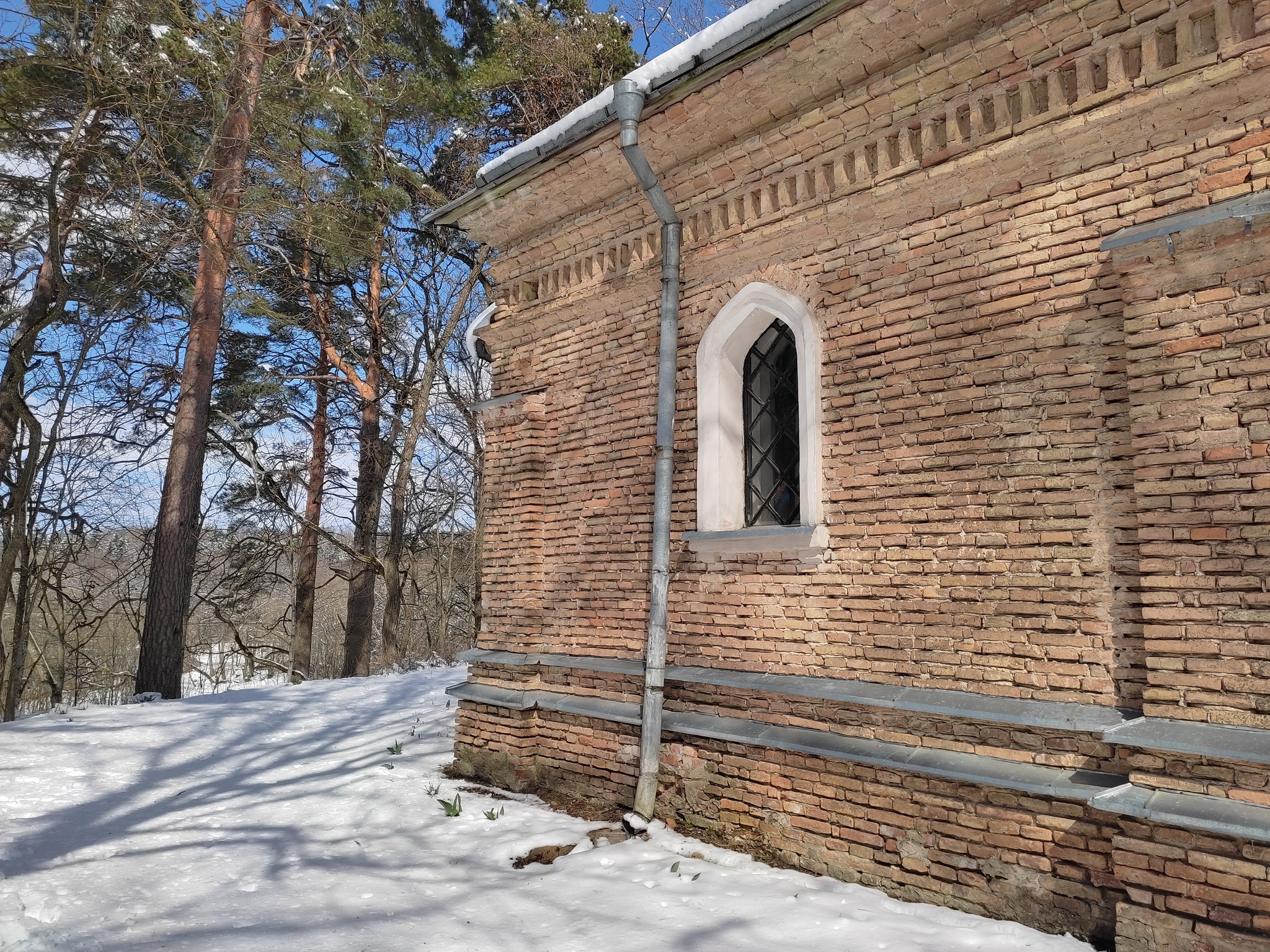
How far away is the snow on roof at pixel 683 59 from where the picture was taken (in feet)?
13.9

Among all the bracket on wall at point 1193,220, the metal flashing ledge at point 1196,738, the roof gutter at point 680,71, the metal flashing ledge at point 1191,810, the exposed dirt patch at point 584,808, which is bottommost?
the exposed dirt patch at point 584,808

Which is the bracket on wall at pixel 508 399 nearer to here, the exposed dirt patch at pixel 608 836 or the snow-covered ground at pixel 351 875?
the snow-covered ground at pixel 351 875

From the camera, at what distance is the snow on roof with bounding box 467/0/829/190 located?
424 centimetres

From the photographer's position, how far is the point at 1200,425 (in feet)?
10.5

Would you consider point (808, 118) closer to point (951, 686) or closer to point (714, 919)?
point (951, 686)

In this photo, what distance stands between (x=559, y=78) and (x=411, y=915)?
44.1ft

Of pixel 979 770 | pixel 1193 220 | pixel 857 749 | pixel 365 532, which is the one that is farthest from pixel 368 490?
pixel 1193 220

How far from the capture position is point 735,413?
5117mm

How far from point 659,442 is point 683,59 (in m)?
2.32

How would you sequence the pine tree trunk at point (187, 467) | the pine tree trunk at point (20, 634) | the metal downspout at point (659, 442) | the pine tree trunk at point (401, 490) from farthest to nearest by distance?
the pine tree trunk at point (401, 490) → the pine tree trunk at point (20, 634) → the pine tree trunk at point (187, 467) → the metal downspout at point (659, 442)

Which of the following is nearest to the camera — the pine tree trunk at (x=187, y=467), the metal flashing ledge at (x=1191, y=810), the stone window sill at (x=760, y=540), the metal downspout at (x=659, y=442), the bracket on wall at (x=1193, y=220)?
the metal flashing ledge at (x=1191, y=810)

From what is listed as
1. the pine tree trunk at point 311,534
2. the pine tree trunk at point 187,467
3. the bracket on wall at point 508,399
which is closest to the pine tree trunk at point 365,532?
the pine tree trunk at point 311,534

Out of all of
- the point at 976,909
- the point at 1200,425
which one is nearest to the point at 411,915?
the point at 976,909

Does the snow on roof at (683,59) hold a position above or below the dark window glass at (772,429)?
above
